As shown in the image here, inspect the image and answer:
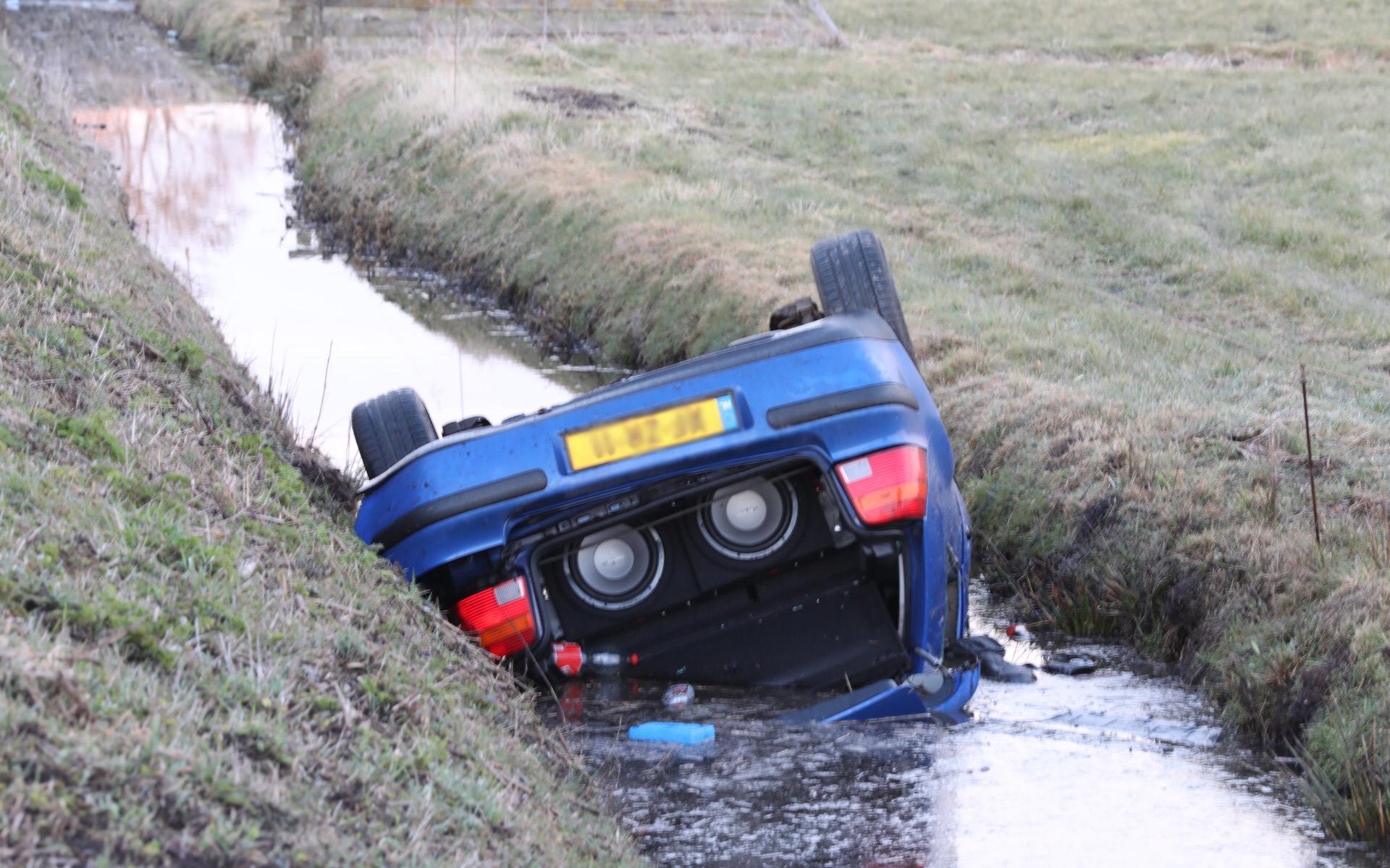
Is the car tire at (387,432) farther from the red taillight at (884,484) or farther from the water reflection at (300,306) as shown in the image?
the water reflection at (300,306)

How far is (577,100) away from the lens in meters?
18.0

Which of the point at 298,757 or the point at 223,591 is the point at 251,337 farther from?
the point at 298,757

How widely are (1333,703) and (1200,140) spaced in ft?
39.4

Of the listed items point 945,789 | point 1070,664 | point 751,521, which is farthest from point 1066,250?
point 945,789

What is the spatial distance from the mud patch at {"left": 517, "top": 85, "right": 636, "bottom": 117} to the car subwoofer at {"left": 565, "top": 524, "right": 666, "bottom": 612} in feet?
40.5

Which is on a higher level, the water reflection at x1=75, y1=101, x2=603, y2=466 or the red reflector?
the red reflector

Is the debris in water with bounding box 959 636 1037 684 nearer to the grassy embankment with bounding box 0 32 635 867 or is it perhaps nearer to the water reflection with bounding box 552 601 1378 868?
the water reflection with bounding box 552 601 1378 868

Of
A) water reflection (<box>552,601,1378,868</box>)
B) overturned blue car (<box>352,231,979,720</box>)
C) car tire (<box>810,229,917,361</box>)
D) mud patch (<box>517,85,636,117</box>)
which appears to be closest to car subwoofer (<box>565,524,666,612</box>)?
overturned blue car (<box>352,231,979,720</box>)

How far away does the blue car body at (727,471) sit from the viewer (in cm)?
479

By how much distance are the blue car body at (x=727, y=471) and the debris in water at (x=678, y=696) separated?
1.41ft

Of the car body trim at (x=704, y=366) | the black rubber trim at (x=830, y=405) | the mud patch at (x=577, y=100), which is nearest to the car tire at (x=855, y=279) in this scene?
the car body trim at (x=704, y=366)

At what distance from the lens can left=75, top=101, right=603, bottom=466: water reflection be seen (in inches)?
404

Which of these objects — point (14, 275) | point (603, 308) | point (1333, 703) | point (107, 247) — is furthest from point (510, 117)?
point (1333, 703)

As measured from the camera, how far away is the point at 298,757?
2.96m
